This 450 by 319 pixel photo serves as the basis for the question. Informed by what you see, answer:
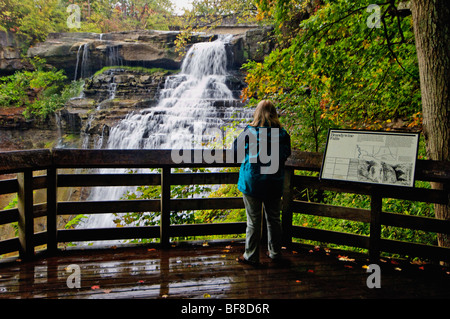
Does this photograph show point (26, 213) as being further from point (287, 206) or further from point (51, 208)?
point (287, 206)

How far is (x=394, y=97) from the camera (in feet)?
18.8

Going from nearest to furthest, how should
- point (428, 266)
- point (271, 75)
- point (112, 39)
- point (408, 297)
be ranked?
point (408, 297)
point (428, 266)
point (271, 75)
point (112, 39)

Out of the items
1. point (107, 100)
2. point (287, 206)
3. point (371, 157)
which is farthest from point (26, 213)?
point (107, 100)

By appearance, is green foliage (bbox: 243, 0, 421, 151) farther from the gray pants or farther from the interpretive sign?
the gray pants

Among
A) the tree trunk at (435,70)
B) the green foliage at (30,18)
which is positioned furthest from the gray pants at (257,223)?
the green foliage at (30,18)

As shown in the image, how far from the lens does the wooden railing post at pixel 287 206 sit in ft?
12.8

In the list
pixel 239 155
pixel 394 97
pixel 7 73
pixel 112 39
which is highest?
pixel 112 39

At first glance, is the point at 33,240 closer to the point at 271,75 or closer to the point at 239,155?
the point at 239,155

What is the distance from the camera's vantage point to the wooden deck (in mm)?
2795

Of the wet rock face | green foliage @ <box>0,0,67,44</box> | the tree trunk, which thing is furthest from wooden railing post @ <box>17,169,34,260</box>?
green foliage @ <box>0,0,67,44</box>

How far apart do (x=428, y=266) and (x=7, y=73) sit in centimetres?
2689

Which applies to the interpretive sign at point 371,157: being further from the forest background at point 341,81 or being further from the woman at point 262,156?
the forest background at point 341,81
